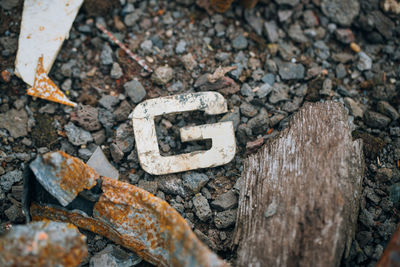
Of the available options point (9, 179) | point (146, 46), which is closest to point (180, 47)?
point (146, 46)

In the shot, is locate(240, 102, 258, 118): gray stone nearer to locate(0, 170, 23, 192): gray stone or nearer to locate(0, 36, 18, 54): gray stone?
locate(0, 170, 23, 192): gray stone

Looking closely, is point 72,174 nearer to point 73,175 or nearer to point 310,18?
point 73,175

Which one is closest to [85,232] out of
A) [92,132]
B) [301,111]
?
[92,132]

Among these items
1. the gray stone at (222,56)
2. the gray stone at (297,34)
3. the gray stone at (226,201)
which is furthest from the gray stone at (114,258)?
the gray stone at (297,34)

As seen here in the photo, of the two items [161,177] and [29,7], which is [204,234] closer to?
[161,177]

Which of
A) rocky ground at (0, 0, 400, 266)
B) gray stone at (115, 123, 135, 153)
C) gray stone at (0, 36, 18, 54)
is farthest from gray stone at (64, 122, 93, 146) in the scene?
gray stone at (0, 36, 18, 54)
